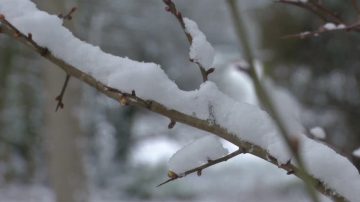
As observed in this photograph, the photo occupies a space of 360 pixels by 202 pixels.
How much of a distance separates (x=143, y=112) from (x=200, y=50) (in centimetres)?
938

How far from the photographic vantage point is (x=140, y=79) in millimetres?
956

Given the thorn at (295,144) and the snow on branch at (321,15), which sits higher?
the snow on branch at (321,15)

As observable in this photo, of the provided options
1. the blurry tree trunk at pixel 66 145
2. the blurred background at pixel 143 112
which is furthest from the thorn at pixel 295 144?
the blurry tree trunk at pixel 66 145

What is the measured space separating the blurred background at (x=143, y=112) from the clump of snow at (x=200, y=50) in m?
3.69

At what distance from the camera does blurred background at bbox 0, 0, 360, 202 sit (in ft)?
17.0

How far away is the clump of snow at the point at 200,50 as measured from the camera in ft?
3.19

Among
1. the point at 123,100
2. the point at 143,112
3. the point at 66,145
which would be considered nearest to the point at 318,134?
the point at 123,100

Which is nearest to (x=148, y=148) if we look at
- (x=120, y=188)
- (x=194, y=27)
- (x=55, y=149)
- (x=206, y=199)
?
(x=120, y=188)

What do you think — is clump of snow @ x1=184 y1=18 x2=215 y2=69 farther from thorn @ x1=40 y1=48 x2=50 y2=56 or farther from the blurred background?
the blurred background

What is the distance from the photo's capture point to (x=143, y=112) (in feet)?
33.9

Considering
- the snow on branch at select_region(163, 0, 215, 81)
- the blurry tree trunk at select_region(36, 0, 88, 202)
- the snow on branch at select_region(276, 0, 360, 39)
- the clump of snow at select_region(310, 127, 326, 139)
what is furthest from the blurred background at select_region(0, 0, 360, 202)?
the snow on branch at select_region(163, 0, 215, 81)

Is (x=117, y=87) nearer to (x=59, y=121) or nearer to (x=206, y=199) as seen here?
(x=59, y=121)

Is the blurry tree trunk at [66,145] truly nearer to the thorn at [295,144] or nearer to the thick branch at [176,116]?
the thick branch at [176,116]

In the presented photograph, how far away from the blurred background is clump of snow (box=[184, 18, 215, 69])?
145 inches
